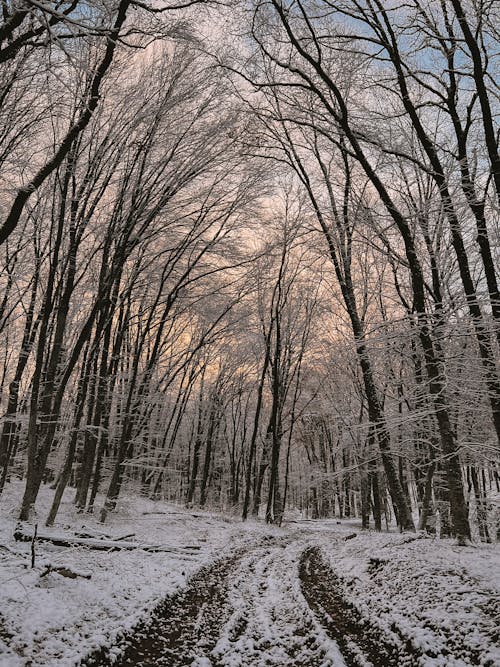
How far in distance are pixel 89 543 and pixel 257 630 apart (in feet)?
15.7

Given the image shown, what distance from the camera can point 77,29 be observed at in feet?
15.1

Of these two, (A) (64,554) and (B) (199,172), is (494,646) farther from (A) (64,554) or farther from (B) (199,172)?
(B) (199,172)

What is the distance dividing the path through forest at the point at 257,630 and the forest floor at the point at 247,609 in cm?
2

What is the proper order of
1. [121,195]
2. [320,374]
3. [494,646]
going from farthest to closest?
1. [320,374]
2. [121,195]
3. [494,646]

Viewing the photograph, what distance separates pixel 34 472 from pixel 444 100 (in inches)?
509

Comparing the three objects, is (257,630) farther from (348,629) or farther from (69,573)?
(69,573)

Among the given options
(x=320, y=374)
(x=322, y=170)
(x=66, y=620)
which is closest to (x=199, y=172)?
(x=322, y=170)

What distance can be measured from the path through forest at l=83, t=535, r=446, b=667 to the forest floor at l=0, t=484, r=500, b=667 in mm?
17

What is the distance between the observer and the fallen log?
7969mm

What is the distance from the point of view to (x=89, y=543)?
8469mm

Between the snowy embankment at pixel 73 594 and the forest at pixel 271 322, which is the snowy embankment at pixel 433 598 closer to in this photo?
the forest at pixel 271 322

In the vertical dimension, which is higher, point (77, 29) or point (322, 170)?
point (322, 170)

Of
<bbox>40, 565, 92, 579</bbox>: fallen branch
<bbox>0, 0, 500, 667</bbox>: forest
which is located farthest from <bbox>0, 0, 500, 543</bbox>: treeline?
<bbox>40, 565, 92, 579</bbox>: fallen branch

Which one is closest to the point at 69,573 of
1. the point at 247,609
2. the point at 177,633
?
the point at 177,633
